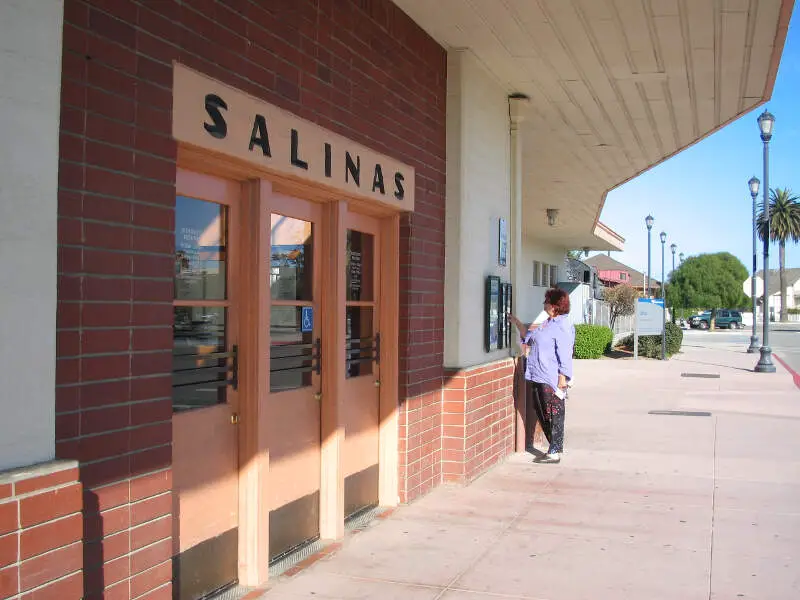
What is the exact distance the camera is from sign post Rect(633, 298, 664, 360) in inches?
953

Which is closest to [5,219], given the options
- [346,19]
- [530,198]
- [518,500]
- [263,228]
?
[263,228]

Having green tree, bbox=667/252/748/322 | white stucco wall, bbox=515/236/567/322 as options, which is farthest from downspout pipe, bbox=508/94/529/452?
green tree, bbox=667/252/748/322

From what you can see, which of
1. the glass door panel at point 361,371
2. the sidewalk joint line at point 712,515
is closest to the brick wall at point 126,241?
the glass door panel at point 361,371

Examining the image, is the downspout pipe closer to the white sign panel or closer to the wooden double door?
the wooden double door

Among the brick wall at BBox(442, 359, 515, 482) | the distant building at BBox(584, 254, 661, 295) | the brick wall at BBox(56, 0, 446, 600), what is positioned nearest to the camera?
the brick wall at BBox(56, 0, 446, 600)

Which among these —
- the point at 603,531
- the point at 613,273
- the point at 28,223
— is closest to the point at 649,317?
the point at 603,531

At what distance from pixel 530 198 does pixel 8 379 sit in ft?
48.1

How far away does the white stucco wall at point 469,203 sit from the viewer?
24.0 ft

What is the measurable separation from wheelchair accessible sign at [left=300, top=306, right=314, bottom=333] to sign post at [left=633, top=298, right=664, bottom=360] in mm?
20037

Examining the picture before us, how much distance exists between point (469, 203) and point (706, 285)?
235 ft

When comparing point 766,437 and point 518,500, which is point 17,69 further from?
point 766,437

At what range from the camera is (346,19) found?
5.51 meters

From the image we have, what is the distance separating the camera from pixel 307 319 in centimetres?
551

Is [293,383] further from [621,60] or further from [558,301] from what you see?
[621,60]
